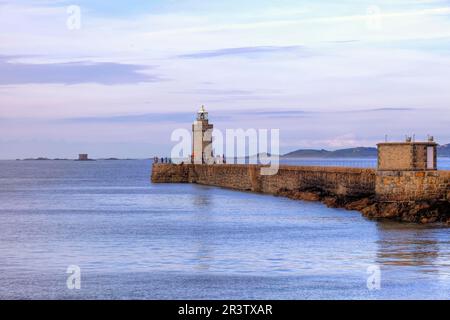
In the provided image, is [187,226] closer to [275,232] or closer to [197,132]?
[275,232]

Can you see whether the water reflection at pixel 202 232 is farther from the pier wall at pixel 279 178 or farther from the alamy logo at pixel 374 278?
the pier wall at pixel 279 178

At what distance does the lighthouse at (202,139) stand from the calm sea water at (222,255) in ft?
99.2

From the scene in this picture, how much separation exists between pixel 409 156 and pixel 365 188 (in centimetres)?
643

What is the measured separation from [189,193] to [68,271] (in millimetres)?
41106

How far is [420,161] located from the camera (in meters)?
37.2

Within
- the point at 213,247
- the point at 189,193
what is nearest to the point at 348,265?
the point at 213,247

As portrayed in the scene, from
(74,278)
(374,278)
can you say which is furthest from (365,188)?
(74,278)

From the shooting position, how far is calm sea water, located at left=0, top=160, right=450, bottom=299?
20.7m

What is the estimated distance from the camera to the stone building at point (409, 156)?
122 ft

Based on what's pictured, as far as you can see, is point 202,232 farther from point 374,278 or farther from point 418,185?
point 374,278

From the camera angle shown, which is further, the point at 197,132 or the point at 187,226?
the point at 197,132

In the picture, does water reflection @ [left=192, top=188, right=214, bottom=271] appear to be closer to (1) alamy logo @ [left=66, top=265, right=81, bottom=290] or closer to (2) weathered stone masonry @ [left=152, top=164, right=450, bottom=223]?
(1) alamy logo @ [left=66, top=265, right=81, bottom=290]

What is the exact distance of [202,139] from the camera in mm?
77000

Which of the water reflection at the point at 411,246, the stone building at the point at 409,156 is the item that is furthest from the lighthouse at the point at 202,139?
the water reflection at the point at 411,246
